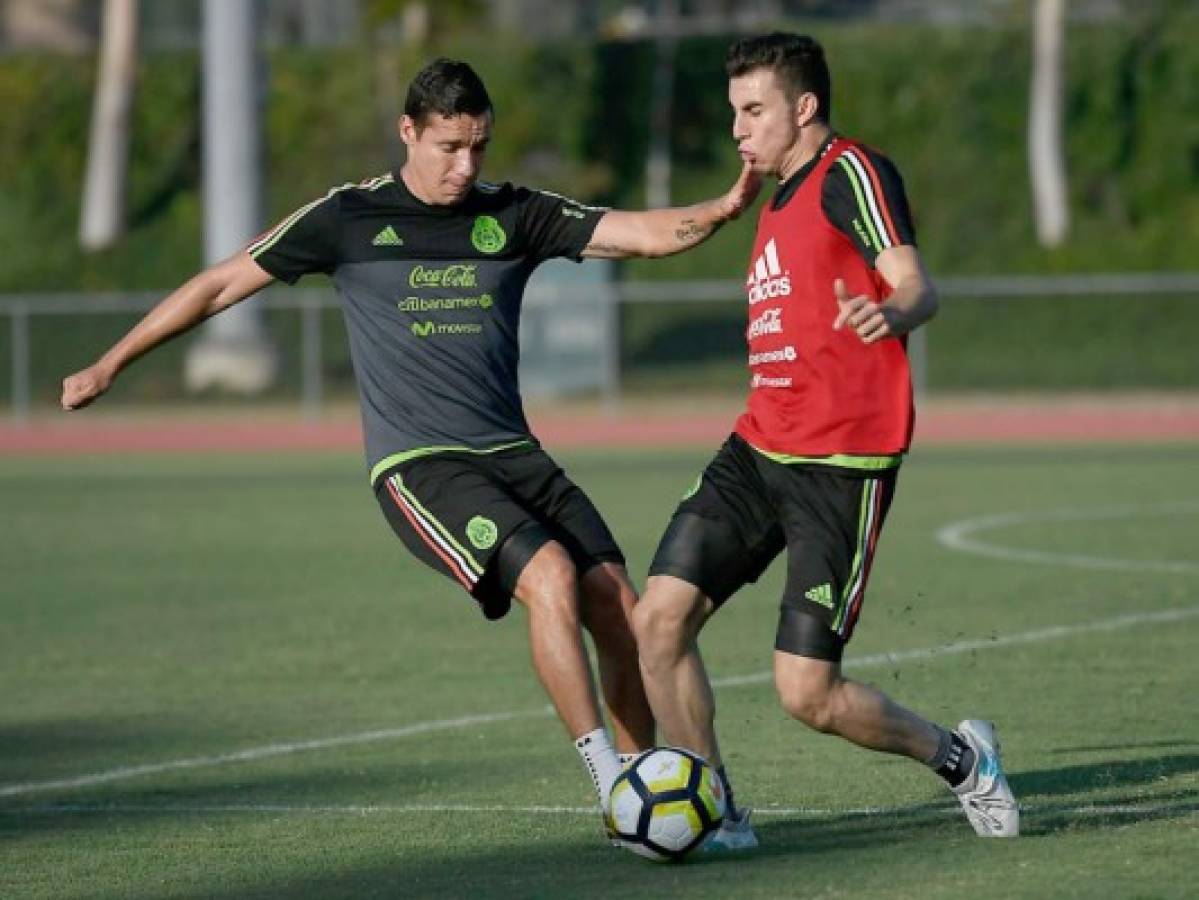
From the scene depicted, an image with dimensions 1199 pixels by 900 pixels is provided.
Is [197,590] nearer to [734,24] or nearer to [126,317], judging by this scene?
[126,317]

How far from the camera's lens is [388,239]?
8164mm

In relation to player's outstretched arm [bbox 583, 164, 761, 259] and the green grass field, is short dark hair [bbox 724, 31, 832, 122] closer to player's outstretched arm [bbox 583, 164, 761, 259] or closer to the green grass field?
player's outstretched arm [bbox 583, 164, 761, 259]

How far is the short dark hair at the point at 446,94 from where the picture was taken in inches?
312

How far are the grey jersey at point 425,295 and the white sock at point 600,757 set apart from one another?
3.42ft

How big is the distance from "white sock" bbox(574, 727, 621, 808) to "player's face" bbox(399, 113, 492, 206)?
177 cm

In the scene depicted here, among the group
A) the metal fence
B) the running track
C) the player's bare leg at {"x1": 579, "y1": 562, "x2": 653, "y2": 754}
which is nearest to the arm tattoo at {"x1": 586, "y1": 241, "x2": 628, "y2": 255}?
the player's bare leg at {"x1": 579, "y1": 562, "x2": 653, "y2": 754}

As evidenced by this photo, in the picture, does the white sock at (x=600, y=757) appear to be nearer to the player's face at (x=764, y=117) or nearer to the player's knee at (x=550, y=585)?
the player's knee at (x=550, y=585)

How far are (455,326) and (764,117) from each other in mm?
1254

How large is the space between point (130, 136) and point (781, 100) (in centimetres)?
3828

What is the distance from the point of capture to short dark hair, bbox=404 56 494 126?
7.91m

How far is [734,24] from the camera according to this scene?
150 ft

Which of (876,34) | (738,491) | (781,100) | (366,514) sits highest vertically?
(876,34)

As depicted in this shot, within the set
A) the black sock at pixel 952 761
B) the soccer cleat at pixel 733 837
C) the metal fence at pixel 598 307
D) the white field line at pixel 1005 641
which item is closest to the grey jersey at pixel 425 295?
the soccer cleat at pixel 733 837

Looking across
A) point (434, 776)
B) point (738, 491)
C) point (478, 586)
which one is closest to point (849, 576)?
point (738, 491)
